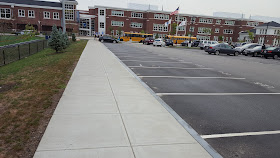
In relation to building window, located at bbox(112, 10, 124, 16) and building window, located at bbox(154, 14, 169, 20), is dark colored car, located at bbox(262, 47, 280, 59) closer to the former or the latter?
building window, located at bbox(154, 14, 169, 20)

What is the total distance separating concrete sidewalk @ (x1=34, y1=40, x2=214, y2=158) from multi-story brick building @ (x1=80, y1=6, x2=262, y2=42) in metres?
67.6

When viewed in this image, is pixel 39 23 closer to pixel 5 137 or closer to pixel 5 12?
pixel 5 12

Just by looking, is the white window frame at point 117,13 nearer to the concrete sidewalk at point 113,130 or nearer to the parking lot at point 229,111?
the parking lot at point 229,111

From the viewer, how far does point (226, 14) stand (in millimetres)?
148250

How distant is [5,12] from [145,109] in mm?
71904

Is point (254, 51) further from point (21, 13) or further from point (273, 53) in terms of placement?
point (21, 13)

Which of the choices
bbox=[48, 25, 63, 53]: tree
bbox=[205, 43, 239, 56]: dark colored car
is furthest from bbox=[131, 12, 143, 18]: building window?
bbox=[48, 25, 63, 53]: tree

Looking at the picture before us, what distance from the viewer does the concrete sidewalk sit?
3.65m

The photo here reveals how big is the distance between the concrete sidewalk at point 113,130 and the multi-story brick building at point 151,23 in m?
67.6

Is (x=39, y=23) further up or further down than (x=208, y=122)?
further up

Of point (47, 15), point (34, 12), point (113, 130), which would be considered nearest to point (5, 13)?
point (34, 12)

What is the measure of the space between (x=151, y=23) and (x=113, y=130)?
255 feet

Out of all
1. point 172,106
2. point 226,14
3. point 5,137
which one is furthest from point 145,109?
point 226,14

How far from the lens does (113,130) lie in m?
4.39
